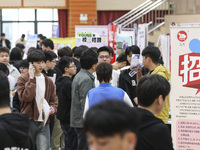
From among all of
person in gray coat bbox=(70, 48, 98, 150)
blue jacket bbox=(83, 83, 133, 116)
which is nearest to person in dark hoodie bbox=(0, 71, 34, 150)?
blue jacket bbox=(83, 83, 133, 116)

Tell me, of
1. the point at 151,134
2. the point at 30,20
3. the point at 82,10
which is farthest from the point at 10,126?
the point at 30,20

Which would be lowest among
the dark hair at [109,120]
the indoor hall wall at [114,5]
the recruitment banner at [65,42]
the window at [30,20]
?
the dark hair at [109,120]

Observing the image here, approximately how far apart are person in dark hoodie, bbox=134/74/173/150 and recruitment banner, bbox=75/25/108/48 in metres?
7.05

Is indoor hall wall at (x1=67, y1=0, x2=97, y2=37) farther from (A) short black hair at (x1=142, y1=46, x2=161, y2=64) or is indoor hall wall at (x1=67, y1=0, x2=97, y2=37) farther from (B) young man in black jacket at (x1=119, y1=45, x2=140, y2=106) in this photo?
(A) short black hair at (x1=142, y1=46, x2=161, y2=64)

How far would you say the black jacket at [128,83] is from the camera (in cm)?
518

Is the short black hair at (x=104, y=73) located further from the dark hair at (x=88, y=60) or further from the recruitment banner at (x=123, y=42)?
the recruitment banner at (x=123, y=42)

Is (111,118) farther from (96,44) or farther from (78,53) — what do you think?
(96,44)

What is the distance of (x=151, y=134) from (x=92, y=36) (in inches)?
292

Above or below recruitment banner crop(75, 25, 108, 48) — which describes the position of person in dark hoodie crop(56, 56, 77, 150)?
below

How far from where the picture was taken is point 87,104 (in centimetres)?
375

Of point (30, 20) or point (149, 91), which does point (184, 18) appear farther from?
point (30, 20)

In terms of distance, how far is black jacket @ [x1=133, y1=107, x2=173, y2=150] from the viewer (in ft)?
7.01

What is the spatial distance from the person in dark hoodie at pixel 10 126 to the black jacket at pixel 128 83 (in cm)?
290

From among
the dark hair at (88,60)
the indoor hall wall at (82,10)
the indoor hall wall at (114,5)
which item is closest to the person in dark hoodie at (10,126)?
the dark hair at (88,60)
